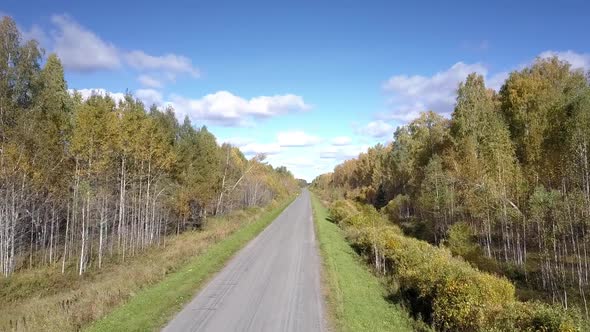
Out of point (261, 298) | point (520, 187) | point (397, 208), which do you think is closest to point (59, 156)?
point (261, 298)

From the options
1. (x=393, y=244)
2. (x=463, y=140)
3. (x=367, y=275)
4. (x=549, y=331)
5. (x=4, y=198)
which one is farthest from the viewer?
(x=463, y=140)

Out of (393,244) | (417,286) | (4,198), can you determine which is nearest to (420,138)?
(393,244)

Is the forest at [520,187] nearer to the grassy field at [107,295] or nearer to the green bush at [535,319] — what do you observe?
the green bush at [535,319]

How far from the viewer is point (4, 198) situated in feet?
82.4

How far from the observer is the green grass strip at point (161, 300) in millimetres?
12477

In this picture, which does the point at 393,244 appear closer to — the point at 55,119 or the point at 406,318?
the point at 406,318

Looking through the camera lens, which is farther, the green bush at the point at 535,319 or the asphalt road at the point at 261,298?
the asphalt road at the point at 261,298

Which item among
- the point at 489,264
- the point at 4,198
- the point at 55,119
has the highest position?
the point at 55,119

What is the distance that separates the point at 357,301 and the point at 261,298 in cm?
375

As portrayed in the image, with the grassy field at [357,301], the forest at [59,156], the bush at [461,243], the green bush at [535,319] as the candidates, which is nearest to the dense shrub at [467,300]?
the green bush at [535,319]

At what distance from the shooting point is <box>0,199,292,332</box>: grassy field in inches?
517

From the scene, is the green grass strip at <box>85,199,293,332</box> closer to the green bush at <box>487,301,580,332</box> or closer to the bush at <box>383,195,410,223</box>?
the green bush at <box>487,301,580,332</box>

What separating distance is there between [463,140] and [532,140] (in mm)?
8589

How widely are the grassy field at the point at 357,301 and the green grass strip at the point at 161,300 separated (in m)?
5.61
